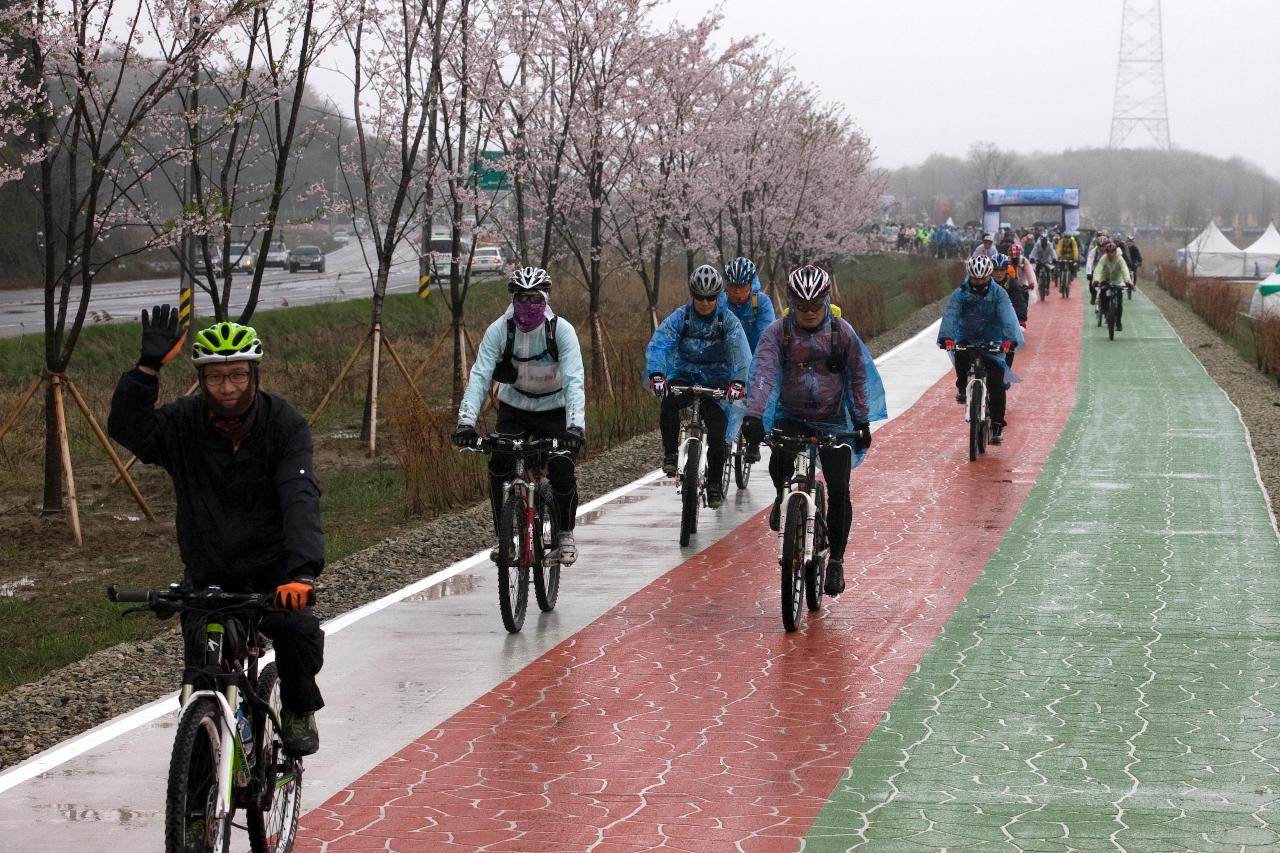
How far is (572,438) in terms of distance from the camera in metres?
9.00

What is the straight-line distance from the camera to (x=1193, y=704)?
7578 millimetres

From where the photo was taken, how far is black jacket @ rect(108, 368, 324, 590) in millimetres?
5090

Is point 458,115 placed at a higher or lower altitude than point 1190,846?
higher

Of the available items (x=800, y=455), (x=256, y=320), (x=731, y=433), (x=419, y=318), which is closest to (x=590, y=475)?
(x=731, y=433)

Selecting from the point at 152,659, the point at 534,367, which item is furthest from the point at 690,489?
the point at 152,659

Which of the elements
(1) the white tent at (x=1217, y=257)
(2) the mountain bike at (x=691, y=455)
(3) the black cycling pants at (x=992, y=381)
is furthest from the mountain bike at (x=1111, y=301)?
(1) the white tent at (x=1217, y=257)

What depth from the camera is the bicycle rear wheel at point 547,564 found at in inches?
368

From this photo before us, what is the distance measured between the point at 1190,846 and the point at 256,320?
32618 mm

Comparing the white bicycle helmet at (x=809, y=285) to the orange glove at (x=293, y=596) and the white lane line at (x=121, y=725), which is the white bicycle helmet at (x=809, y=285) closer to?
the white lane line at (x=121, y=725)

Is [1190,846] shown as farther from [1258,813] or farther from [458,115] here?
[458,115]

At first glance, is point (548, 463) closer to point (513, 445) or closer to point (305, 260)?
point (513, 445)

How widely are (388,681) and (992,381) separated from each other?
33.2ft

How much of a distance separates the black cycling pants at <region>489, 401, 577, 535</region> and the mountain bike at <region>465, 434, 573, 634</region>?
0.30 ft

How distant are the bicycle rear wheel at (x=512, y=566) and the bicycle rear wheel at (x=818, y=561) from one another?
1.51 meters
